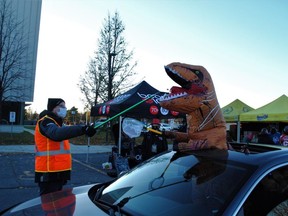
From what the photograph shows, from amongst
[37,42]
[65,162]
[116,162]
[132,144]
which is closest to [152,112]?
[132,144]

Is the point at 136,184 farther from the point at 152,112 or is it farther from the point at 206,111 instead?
the point at 152,112

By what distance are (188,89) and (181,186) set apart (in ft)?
4.85

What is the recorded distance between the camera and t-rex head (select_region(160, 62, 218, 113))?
12.8 ft

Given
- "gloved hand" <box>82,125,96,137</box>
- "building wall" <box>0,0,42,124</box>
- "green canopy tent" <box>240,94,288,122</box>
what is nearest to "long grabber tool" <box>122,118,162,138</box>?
"gloved hand" <box>82,125,96,137</box>

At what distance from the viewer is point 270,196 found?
2592 millimetres

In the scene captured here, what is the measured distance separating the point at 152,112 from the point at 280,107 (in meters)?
6.44

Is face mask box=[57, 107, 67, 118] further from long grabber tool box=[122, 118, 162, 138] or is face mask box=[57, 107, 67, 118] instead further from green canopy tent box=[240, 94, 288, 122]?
green canopy tent box=[240, 94, 288, 122]

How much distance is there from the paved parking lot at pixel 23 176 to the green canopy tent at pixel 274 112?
6.71 m

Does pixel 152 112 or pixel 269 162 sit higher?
pixel 152 112

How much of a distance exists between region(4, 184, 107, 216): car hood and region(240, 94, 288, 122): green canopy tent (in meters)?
11.1

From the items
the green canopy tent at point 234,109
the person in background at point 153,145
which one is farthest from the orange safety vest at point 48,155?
Answer: the green canopy tent at point 234,109

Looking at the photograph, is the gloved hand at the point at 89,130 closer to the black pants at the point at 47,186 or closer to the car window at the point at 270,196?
the black pants at the point at 47,186

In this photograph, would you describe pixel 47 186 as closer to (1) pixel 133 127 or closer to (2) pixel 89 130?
(2) pixel 89 130

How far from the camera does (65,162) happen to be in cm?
417
